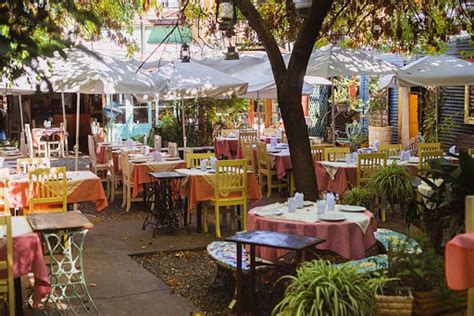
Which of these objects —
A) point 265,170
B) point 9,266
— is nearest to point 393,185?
point 265,170

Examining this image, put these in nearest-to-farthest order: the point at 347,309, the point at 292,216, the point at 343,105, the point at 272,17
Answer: the point at 347,309 < the point at 292,216 < the point at 272,17 < the point at 343,105

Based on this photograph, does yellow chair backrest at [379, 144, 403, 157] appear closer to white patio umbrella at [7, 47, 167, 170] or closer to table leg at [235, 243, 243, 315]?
white patio umbrella at [7, 47, 167, 170]

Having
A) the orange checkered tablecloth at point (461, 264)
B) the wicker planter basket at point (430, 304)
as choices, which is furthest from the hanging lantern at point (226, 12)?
the orange checkered tablecloth at point (461, 264)

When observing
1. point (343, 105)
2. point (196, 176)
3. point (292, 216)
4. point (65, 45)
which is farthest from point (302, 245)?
point (343, 105)

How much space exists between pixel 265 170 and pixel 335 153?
1798 millimetres

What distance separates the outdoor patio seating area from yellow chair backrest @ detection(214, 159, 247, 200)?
0.03 meters

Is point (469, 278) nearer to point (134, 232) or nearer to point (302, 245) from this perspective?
point (302, 245)

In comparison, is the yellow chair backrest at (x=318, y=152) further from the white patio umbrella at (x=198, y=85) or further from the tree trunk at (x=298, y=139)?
→ the tree trunk at (x=298, y=139)

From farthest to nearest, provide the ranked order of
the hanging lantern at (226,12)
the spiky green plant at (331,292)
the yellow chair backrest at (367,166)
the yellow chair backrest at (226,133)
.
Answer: the yellow chair backrest at (226,133), the yellow chair backrest at (367,166), the hanging lantern at (226,12), the spiky green plant at (331,292)

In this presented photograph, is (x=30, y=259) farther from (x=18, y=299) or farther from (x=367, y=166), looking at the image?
(x=367, y=166)

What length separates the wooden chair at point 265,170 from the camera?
14352 millimetres

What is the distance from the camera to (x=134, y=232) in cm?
1121

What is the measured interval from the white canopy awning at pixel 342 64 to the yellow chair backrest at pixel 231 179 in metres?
3.00

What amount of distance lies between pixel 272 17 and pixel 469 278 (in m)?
8.40
